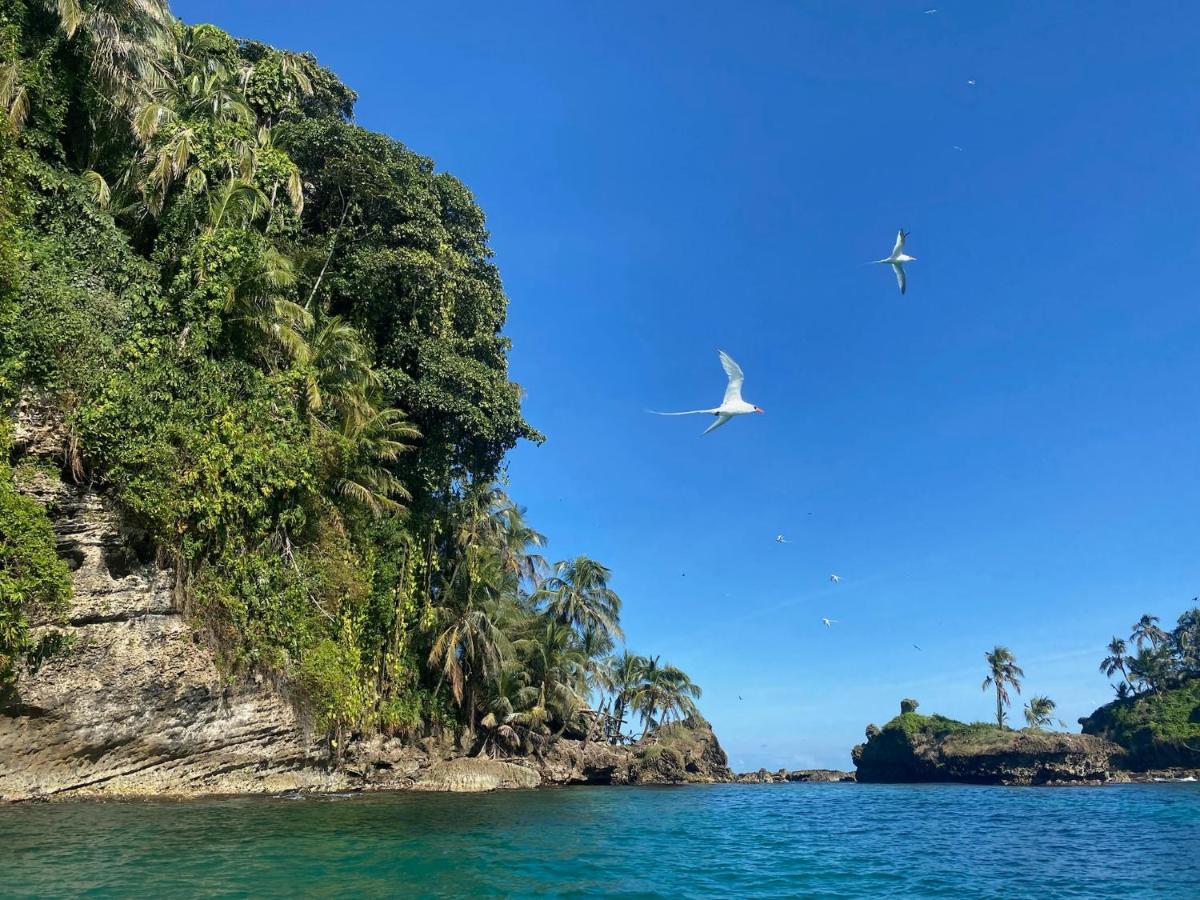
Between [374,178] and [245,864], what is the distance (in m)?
18.9

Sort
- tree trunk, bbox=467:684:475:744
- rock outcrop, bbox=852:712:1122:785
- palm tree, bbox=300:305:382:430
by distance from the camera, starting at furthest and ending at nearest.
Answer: rock outcrop, bbox=852:712:1122:785, tree trunk, bbox=467:684:475:744, palm tree, bbox=300:305:382:430

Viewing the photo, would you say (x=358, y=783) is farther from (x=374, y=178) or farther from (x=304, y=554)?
(x=374, y=178)

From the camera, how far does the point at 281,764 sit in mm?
17469

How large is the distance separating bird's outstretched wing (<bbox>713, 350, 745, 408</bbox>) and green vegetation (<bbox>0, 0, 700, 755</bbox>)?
32.0 feet

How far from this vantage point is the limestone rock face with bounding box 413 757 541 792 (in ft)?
80.8

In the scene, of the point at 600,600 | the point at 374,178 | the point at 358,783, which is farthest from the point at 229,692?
the point at 600,600

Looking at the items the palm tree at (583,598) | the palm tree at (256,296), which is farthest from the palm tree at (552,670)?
the palm tree at (256,296)

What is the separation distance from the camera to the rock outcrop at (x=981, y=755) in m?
57.5

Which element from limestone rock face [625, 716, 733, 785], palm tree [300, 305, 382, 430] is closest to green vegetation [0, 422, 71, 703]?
palm tree [300, 305, 382, 430]

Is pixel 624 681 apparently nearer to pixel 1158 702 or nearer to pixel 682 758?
pixel 682 758

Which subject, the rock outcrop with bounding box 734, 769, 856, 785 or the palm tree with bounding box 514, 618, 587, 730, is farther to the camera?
the rock outcrop with bounding box 734, 769, 856, 785

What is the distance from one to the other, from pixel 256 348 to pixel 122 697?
824 cm

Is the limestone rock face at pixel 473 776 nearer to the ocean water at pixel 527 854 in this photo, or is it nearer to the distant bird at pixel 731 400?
the ocean water at pixel 527 854

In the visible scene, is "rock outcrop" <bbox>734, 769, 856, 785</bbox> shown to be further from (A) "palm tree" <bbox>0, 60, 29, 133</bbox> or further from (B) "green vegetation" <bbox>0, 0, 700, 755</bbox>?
(A) "palm tree" <bbox>0, 60, 29, 133</bbox>
